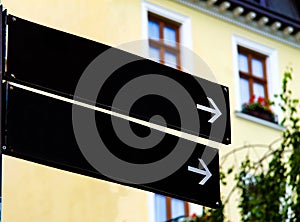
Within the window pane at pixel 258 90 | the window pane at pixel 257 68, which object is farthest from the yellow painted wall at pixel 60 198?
the window pane at pixel 257 68

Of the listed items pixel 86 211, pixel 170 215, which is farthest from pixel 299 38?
pixel 86 211

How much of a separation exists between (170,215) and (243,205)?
2.03 metres

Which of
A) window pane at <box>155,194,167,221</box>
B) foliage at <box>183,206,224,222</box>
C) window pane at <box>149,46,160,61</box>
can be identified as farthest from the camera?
window pane at <box>149,46,160,61</box>

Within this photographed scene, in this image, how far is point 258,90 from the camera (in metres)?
18.1

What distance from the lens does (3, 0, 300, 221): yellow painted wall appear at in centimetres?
1396

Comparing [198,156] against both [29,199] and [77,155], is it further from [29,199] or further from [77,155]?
[29,199]

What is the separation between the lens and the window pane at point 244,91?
1762cm

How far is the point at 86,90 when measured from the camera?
13.6ft

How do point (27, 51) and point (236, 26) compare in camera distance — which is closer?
point (27, 51)

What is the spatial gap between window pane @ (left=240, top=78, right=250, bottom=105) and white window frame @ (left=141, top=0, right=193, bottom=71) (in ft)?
4.41

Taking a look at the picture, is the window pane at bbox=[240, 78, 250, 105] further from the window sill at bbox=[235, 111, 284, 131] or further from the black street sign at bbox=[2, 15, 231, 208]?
the black street sign at bbox=[2, 15, 231, 208]

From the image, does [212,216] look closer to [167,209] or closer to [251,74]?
[167,209]

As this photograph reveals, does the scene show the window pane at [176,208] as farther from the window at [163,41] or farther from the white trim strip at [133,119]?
the white trim strip at [133,119]

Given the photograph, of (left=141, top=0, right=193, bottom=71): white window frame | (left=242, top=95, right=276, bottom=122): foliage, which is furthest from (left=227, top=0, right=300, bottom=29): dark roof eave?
(left=242, top=95, right=276, bottom=122): foliage
